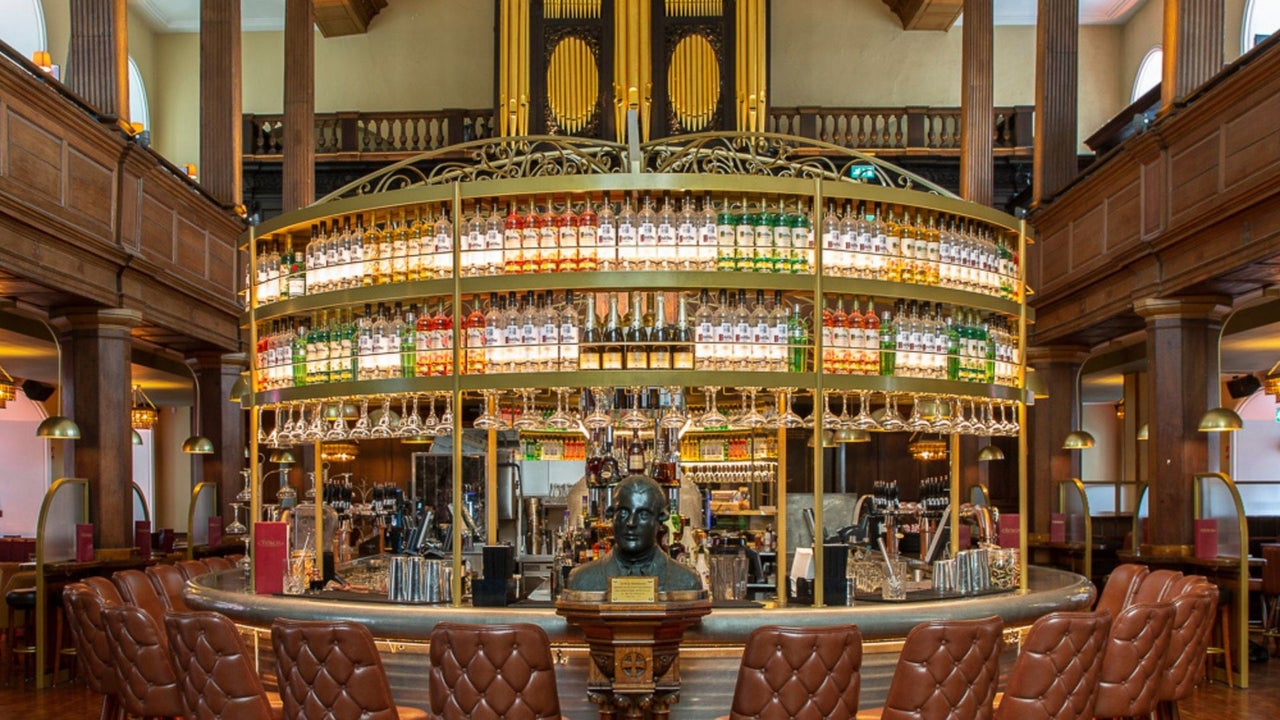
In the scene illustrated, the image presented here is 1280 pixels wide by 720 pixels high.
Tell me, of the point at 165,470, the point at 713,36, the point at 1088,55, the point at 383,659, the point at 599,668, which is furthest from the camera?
the point at 165,470

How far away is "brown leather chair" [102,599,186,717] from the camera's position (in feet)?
18.4

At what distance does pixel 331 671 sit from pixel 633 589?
45.9 inches

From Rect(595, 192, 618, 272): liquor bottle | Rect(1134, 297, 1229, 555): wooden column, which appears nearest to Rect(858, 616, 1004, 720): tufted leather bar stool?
Rect(595, 192, 618, 272): liquor bottle

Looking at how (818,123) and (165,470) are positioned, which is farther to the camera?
(165,470)

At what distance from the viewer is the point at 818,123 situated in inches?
685

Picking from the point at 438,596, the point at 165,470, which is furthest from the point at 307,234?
the point at 165,470

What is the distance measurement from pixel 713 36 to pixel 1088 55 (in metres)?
6.09

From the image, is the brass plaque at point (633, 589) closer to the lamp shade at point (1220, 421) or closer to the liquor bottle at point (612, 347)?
the liquor bottle at point (612, 347)

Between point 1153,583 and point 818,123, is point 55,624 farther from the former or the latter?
point 818,123

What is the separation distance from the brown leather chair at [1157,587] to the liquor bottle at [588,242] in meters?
3.41

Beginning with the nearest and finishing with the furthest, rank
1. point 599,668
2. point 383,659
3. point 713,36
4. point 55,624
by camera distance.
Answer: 1. point 599,668
2. point 383,659
3. point 55,624
4. point 713,36

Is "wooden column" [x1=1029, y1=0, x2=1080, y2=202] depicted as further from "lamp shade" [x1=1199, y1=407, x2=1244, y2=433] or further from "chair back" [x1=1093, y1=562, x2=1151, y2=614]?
"chair back" [x1=1093, y1=562, x2=1151, y2=614]

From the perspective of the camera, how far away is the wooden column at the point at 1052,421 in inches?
525

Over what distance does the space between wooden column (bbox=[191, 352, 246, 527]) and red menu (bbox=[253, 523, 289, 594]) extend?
24.2 ft
